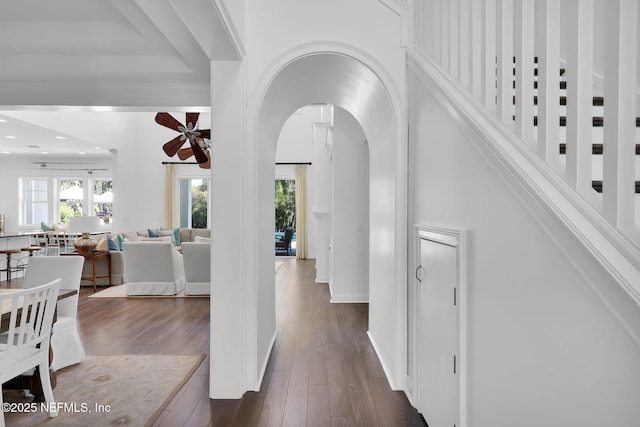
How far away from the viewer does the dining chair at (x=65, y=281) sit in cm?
301

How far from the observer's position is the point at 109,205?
11.0 metres

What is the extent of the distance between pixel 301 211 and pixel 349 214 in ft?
17.3

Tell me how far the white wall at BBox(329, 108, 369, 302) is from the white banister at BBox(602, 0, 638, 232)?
4.38 metres

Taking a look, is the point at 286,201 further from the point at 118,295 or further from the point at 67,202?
the point at 67,202

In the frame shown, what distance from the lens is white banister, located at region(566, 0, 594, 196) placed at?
3.30 feet

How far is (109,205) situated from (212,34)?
10.7 metres

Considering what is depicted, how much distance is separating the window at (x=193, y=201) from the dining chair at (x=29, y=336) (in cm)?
867

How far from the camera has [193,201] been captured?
1099 centimetres

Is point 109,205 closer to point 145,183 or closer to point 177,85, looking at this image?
point 145,183

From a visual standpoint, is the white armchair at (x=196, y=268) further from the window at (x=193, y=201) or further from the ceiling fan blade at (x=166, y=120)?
the window at (x=193, y=201)

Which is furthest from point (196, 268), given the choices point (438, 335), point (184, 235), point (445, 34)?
point (445, 34)

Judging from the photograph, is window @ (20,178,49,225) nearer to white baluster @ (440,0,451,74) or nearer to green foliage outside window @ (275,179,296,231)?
green foliage outside window @ (275,179,296,231)

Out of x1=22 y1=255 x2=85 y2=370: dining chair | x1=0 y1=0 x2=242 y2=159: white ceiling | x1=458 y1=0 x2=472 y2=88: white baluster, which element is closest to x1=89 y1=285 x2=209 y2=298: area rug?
x1=22 y1=255 x2=85 y2=370: dining chair

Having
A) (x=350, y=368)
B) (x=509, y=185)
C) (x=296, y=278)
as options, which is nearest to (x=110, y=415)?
(x=350, y=368)
